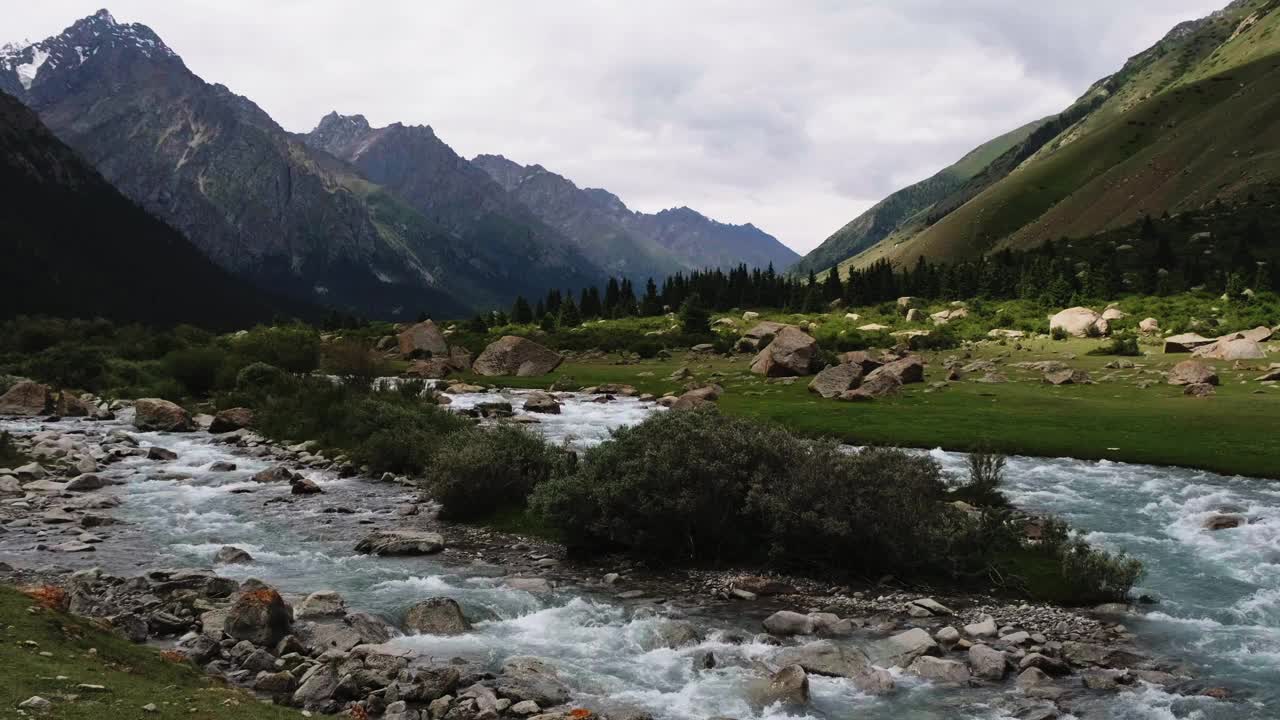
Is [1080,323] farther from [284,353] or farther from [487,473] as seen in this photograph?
[284,353]

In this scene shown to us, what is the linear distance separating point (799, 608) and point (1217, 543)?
12.1m

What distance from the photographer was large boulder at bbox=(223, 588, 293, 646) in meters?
14.1

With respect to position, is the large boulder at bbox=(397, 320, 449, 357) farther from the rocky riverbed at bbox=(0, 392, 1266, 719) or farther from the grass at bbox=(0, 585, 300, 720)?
the grass at bbox=(0, 585, 300, 720)

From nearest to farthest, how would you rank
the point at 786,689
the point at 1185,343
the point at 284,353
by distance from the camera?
the point at 786,689 < the point at 1185,343 < the point at 284,353

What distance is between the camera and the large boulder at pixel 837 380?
49312 mm

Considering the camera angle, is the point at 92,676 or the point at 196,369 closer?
the point at 92,676

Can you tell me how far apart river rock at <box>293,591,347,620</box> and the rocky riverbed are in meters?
0.04

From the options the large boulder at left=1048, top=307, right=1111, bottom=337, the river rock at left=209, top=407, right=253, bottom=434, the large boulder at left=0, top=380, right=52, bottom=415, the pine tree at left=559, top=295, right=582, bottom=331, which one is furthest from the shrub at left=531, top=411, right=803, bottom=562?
the pine tree at left=559, top=295, right=582, bottom=331

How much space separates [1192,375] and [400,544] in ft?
145

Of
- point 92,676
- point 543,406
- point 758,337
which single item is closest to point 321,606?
point 92,676

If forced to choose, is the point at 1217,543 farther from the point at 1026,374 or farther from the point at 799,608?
the point at 1026,374

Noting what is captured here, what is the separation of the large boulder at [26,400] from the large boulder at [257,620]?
40333 mm

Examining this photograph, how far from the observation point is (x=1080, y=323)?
2945 inches

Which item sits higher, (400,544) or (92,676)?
(92,676)
